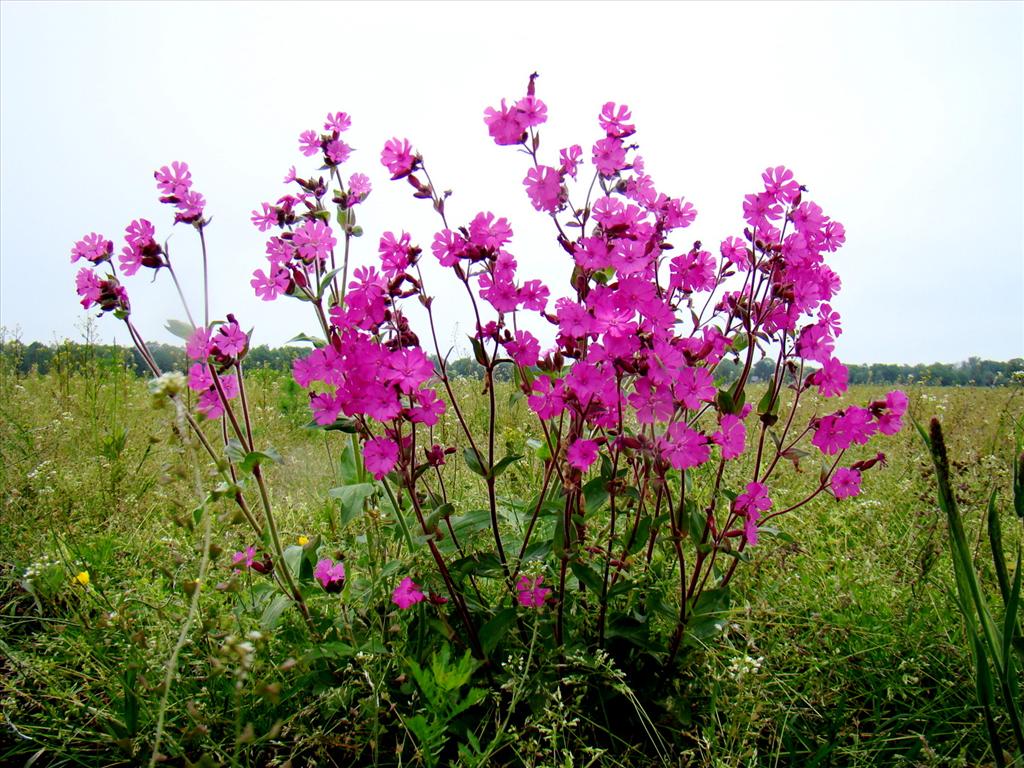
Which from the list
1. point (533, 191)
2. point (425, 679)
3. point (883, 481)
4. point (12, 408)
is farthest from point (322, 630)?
point (12, 408)

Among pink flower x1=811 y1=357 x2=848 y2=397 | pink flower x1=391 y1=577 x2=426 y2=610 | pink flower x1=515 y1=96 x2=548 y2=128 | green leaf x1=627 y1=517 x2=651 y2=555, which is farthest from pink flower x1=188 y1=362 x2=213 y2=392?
pink flower x1=811 y1=357 x2=848 y2=397

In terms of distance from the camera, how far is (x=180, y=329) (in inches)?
60.3

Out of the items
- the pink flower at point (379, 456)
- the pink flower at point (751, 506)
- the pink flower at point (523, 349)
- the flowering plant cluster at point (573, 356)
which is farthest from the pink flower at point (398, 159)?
the pink flower at point (751, 506)

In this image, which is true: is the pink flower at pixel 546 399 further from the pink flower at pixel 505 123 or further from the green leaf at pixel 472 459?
the pink flower at pixel 505 123

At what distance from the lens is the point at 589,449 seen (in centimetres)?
134

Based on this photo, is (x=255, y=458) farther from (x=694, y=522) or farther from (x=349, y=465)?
(x=694, y=522)

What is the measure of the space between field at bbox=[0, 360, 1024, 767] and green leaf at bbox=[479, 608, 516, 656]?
0.07m

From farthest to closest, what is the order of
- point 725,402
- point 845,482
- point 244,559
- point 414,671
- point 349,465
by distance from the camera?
point 349,465 < point 244,559 < point 845,482 < point 725,402 < point 414,671

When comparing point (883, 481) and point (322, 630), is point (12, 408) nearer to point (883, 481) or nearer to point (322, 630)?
point (322, 630)

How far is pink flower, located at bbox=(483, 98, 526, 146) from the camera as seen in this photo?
1357 mm

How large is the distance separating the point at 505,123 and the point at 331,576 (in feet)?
3.68

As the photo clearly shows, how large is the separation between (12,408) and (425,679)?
11.6ft

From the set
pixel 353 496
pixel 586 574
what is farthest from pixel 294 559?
pixel 586 574

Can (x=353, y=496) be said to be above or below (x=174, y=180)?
below
